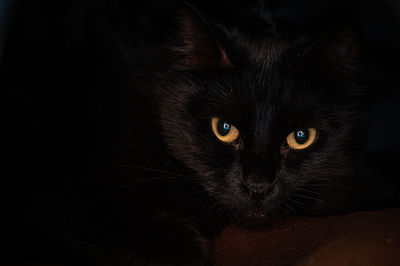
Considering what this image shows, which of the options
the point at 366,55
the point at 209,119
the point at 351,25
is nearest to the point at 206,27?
the point at 209,119

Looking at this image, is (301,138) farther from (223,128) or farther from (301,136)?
(223,128)

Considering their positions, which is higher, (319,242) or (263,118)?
(263,118)

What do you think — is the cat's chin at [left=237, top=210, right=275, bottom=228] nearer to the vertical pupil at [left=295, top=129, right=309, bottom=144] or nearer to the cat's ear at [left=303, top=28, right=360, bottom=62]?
the vertical pupil at [left=295, top=129, right=309, bottom=144]

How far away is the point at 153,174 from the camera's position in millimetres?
1589

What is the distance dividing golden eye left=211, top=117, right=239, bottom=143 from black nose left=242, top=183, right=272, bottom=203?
0.19 meters

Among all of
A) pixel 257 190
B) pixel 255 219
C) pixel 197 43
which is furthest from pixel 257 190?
pixel 197 43

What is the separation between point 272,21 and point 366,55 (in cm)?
46

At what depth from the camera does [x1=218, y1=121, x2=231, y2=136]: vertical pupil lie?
1.49 meters

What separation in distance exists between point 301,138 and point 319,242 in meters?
0.41

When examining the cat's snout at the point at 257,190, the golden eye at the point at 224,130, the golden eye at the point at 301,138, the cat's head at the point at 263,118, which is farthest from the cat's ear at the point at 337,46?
the cat's snout at the point at 257,190

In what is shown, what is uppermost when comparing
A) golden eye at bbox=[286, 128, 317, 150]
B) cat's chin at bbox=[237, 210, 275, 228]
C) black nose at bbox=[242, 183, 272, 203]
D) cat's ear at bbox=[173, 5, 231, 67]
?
cat's ear at bbox=[173, 5, 231, 67]

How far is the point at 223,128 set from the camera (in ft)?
4.92

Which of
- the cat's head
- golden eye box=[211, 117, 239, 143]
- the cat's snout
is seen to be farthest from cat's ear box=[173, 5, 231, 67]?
the cat's snout

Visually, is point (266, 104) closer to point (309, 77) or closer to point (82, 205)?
point (309, 77)
